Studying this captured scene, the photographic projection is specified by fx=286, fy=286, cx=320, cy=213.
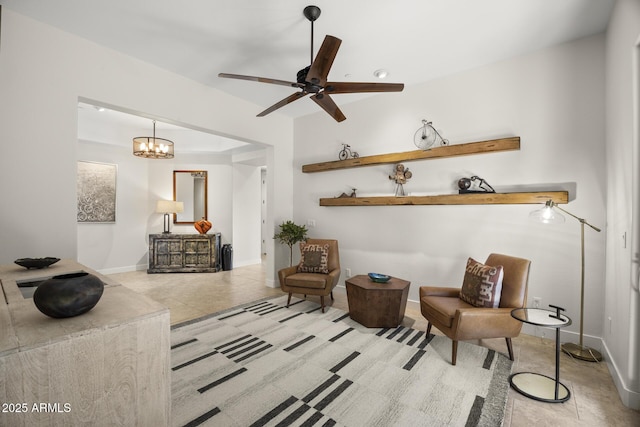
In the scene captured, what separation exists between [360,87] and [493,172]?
6.43 feet

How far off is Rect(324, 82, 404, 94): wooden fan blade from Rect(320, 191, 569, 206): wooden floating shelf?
5.29 feet

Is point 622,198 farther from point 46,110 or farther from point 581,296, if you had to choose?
point 46,110

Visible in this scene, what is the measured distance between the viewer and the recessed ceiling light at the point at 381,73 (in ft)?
11.4

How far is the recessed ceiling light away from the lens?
137 inches

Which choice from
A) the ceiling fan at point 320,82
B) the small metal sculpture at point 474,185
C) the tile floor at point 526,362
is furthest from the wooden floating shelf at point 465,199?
the ceiling fan at point 320,82

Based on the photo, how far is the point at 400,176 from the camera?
3850 millimetres

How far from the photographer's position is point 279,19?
2549 mm

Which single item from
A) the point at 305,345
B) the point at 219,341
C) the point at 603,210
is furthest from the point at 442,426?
the point at 603,210

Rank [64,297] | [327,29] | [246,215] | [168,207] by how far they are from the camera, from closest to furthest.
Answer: [64,297] → [327,29] → [168,207] → [246,215]

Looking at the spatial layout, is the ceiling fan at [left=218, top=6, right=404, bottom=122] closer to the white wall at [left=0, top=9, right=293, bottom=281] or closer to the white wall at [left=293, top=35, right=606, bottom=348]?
the white wall at [left=0, top=9, right=293, bottom=281]

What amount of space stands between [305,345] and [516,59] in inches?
148

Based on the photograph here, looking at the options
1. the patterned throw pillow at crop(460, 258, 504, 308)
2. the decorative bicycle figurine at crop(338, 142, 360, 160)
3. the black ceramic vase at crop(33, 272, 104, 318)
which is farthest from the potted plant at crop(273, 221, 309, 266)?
the black ceramic vase at crop(33, 272, 104, 318)

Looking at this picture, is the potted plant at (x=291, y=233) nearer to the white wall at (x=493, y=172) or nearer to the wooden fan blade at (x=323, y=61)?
the white wall at (x=493, y=172)

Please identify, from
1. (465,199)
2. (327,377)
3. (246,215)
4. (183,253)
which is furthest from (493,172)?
(183,253)
